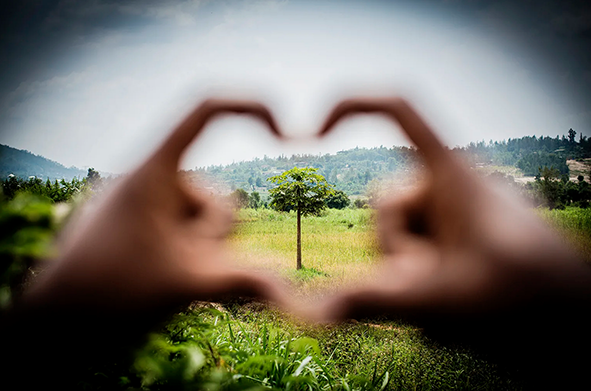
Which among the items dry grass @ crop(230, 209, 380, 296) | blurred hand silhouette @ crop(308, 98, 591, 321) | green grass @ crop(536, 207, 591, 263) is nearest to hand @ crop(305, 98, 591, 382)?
blurred hand silhouette @ crop(308, 98, 591, 321)

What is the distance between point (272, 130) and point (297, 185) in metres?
0.91

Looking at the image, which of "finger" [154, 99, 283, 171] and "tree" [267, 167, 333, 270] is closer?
"finger" [154, 99, 283, 171]

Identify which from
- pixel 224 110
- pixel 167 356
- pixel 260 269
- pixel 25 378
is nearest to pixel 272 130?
pixel 224 110

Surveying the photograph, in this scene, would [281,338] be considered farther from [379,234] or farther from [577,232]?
[577,232]

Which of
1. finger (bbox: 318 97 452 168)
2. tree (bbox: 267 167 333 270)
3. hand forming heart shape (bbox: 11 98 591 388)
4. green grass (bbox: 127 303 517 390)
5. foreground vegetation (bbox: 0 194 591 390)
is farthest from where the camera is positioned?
tree (bbox: 267 167 333 270)

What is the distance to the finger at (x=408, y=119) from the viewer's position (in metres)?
2.57

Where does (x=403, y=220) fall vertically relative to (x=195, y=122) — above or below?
below

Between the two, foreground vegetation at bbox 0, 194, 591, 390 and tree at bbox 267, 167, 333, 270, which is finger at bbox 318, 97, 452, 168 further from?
foreground vegetation at bbox 0, 194, 591, 390

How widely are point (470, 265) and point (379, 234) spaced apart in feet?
2.81

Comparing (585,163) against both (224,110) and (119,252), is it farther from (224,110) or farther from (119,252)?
(119,252)

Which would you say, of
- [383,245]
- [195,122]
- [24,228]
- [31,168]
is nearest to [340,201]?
[383,245]

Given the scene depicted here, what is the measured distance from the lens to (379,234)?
10.4 feet

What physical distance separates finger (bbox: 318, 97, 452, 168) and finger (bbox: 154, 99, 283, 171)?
885 millimetres

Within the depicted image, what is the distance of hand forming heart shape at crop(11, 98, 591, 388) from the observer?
127 centimetres
